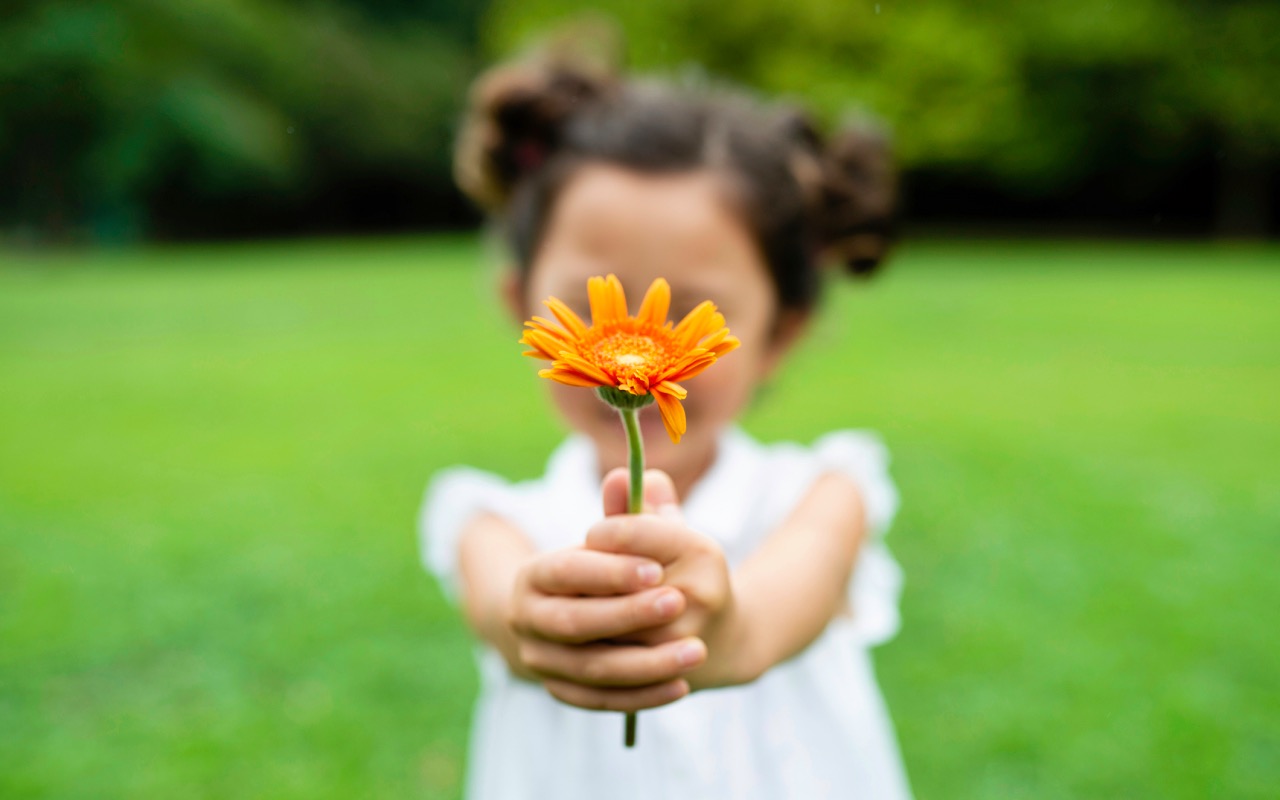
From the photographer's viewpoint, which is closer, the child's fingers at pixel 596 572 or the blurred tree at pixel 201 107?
the child's fingers at pixel 596 572

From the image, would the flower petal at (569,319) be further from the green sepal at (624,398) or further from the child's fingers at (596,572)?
the child's fingers at (596,572)

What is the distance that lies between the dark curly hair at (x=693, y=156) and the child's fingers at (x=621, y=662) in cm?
78

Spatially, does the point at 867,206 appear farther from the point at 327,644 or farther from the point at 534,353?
the point at 327,644

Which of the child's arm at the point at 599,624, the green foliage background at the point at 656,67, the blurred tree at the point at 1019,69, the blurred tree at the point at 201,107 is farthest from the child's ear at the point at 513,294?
the blurred tree at the point at 201,107

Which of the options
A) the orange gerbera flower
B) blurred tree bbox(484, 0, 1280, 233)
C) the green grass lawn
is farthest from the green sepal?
blurred tree bbox(484, 0, 1280, 233)

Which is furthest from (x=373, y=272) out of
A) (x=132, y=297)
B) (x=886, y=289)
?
(x=886, y=289)

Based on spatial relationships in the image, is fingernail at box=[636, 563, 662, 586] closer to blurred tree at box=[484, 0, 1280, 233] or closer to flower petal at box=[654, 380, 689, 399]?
flower petal at box=[654, 380, 689, 399]

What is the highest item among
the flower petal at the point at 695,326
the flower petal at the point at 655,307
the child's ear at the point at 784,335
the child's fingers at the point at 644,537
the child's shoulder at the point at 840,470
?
the child's ear at the point at 784,335

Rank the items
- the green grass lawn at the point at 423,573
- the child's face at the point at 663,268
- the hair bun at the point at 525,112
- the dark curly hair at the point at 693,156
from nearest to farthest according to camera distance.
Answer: the child's face at the point at 663,268 < the dark curly hair at the point at 693,156 < the hair bun at the point at 525,112 < the green grass lawn at the point at 423,573

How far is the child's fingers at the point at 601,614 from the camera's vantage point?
0.88 meters

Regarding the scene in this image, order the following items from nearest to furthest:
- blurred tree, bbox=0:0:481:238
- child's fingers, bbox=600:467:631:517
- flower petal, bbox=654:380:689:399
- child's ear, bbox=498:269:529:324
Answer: flower petal, bbox=654:380:689:399 < child's fingers, bbox=600:467:631:517 < child's ear, bbox=498:269:529:324 < blurred tree, bbox=0:0:481:238

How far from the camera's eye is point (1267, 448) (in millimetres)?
5617

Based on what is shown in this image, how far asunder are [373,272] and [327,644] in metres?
15.6

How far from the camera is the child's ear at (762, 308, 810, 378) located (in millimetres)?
1717
